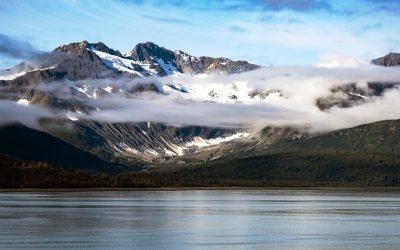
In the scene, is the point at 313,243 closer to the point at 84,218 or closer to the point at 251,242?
the point at 251,242

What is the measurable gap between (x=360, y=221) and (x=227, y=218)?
22587mm

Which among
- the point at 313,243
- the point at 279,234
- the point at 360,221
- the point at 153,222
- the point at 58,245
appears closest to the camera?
the point at 58,245

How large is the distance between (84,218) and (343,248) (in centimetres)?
5400

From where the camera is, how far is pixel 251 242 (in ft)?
291

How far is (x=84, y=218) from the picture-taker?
125 meters

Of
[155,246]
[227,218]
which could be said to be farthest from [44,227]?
[227,218]

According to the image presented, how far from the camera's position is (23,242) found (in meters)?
84.3

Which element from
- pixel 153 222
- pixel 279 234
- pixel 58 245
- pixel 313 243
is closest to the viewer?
pixel 58 245

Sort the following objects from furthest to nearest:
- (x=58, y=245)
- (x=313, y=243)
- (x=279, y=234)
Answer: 1. (x=279, y=234)
2. (x=313, y=243)
3. (x=58, y=245)

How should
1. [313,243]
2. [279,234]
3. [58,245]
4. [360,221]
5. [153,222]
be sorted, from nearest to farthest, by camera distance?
[58,245] < [313,243] < [279,234] < [153,222] < [360,221]

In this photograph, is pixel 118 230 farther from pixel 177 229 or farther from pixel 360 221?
pixel 360 221

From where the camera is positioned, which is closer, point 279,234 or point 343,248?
point 343,248

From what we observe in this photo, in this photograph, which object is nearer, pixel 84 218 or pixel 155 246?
pixel 155 246

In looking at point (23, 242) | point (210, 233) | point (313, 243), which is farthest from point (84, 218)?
point (313, 243)
